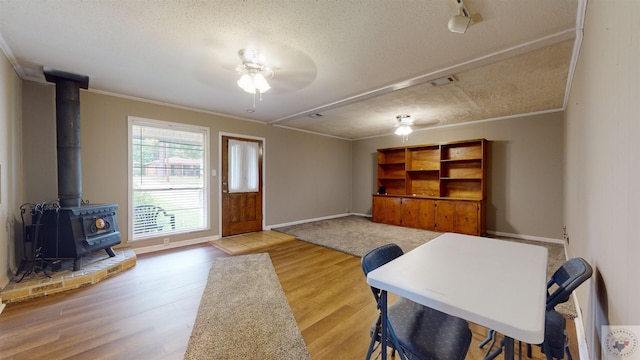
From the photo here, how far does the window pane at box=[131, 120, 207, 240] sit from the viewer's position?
3859mm

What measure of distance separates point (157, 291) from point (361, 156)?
233 inches

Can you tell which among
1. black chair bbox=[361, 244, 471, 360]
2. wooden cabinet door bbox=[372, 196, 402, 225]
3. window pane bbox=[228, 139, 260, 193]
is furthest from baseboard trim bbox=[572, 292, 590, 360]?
window pane bbox=[228, 139, 260, 193]

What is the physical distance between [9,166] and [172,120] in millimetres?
1952

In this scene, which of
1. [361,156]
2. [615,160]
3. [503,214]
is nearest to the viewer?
[615,160]

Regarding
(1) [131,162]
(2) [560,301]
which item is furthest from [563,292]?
(1) [131,162]

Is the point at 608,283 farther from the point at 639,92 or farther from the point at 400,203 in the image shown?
the point at 400,203

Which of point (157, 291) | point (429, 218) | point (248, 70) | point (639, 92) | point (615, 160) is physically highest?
point (248, 70)

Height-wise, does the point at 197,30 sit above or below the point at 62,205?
above

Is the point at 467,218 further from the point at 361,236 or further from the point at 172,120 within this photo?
the point at 172,120

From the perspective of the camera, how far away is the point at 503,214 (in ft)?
15.9

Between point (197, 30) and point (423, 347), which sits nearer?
point (423, 347)

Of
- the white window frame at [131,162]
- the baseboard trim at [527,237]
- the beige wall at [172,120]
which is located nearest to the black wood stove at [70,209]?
the beige wall at [172,120]

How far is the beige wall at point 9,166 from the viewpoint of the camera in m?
2.39

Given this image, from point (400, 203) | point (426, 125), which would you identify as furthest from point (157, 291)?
point (426, 125)
